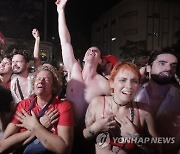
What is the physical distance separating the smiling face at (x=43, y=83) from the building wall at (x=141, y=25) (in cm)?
54

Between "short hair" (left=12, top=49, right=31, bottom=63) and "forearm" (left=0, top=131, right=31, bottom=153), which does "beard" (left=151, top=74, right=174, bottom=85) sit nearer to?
"forearm" (left=0, top=131, right=31, bottom=153)

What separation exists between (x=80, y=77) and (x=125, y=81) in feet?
1.45

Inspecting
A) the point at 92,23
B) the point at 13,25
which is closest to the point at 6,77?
the point at 13,25

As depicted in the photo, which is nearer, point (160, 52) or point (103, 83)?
point (160, 52)

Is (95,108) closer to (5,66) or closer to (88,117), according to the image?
(88,117)

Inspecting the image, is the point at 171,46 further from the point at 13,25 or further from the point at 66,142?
the point at 13,25

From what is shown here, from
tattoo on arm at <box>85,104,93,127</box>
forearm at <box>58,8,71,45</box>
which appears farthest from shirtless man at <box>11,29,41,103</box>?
tattoo on arm at <box>85,104,93,127</box>

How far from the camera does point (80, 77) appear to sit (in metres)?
1.81

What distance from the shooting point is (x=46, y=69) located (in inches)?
64.5

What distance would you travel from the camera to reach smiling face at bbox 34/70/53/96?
5.18ft

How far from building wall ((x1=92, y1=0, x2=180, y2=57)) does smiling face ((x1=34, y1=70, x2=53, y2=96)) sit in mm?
539

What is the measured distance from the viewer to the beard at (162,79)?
1664 millimetres

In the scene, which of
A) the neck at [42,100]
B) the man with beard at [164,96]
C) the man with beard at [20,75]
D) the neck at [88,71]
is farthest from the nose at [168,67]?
the man with beard at [20,75]

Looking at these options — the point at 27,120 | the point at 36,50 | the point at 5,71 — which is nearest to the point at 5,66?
the point at 5,71
